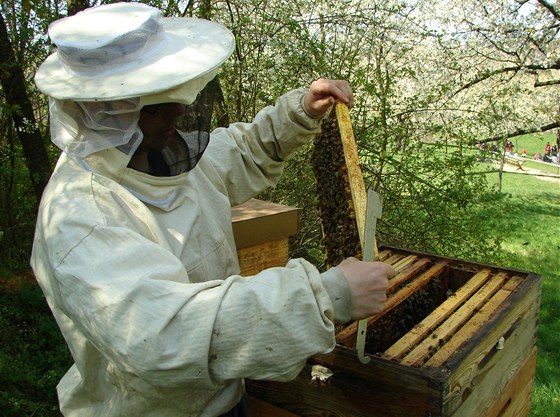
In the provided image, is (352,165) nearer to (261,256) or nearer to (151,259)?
(151,259)

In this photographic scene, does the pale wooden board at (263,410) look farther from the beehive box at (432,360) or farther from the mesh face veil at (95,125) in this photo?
the mesh face veil at (95,125)

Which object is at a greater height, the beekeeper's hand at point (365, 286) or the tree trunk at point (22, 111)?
the tree trunk at point (22, 111)

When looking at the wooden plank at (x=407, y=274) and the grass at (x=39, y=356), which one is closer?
the wooden plank at (x=407, y=274)

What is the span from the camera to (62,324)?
155 centimetres

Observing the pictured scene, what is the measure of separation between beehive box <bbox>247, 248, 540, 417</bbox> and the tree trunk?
3.15 meters

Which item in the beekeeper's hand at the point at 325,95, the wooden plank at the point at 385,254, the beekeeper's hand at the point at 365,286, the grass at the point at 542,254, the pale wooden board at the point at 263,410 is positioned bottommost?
the grass at the point at 542,254

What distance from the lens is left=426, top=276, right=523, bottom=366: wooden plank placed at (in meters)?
1.54

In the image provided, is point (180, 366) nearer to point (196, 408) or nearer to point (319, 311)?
point (319, 311)

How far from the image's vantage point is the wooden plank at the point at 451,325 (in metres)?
1.56

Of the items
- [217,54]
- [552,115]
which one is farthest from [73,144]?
[552,115]

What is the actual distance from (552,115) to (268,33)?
14085 mm

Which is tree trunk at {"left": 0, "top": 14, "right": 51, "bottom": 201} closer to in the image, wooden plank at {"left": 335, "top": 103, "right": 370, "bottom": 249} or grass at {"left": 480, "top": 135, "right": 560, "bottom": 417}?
wooden plank at {"left": 335, "top": 103, "right": 370, "bottom": 249}

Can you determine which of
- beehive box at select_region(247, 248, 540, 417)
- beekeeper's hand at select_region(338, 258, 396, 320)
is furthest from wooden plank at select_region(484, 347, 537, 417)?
beekeeper's hand at select_region(338, 258, 396, 320)

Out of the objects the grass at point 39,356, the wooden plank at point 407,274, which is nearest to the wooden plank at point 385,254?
the wooden plank at point 407,274
